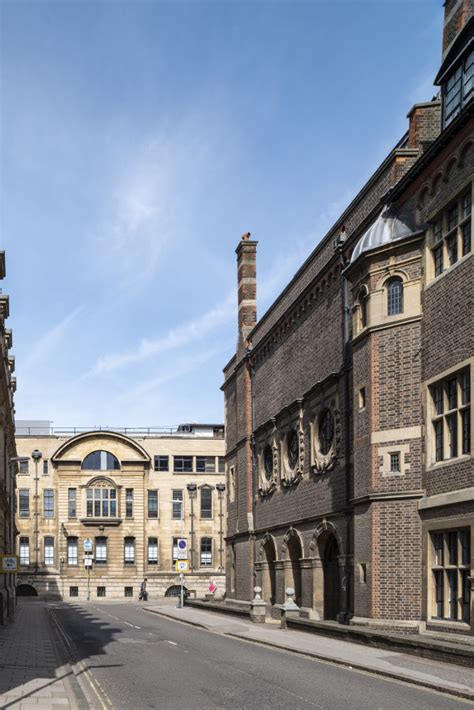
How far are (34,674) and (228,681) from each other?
168 inches

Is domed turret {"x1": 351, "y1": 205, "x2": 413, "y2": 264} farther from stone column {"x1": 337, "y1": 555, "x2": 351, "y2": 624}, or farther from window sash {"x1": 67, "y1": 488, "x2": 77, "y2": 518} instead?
window sash {"x1": 67, "y1": 488, "x2": 77, "y2": 518}

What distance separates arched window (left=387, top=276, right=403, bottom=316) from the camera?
87.2ft

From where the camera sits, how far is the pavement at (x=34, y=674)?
1549 centimetres

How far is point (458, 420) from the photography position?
2327 centimetres

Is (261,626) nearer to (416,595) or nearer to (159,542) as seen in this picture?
(416,595)

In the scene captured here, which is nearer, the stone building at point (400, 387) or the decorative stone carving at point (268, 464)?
the stone building at point (400, 387)

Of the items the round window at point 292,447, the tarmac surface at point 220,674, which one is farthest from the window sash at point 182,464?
the tarmac surface at point 220,674

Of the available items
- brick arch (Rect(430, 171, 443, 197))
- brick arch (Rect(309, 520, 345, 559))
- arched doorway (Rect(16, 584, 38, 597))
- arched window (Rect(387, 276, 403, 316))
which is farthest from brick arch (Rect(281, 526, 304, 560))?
arched doorway (Rect(16, 584, 38, 597))

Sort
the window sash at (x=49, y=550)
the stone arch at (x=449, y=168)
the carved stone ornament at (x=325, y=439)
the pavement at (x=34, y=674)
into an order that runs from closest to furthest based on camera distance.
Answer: the pavement at (x=34, y=674)
the stone arch at (x=449, y=168)
the carved stone ornament at (x=325, y=439)
the window sash at (x=49, y=550)

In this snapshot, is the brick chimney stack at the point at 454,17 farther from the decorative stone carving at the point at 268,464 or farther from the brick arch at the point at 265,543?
the brick arch at the point at 265,543

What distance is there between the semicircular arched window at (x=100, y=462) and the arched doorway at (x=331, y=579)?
2062 inches

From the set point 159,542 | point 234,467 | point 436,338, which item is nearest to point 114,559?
point 159,542

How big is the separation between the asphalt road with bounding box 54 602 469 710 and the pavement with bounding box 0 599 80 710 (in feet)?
2.19

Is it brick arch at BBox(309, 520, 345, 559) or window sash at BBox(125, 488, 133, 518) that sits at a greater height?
brick arch at BBox(309, 520, 345, 559)
